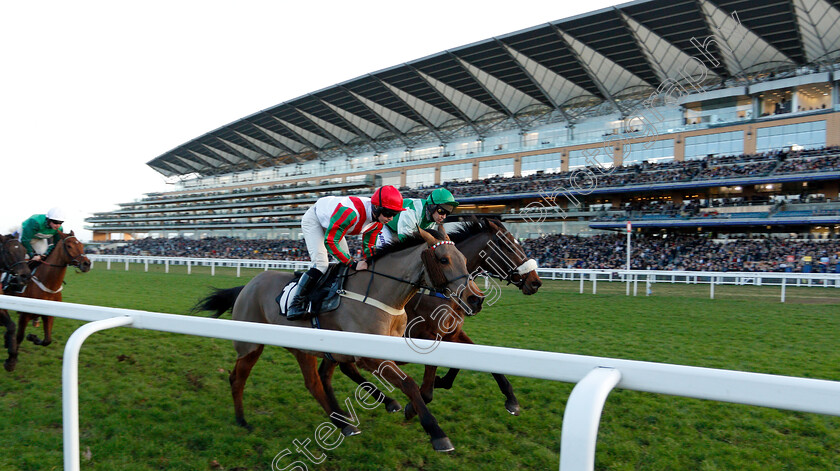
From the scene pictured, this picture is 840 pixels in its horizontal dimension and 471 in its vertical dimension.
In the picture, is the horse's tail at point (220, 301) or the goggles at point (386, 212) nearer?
the goggles at point (386, 212)

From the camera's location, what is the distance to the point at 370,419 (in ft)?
9.87

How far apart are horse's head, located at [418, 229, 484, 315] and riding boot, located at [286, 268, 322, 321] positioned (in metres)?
0.72

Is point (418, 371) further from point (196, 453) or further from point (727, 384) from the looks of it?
point (727, 384)

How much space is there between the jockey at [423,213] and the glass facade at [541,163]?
23.4 meters

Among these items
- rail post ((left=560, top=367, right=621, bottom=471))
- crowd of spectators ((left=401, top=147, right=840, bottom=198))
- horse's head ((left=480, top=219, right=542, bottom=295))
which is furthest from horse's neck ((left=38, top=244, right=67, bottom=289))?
crowd of spectators ((left=401, top=147, right=840, bottom=198))

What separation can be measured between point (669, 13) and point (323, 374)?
22.5 meters

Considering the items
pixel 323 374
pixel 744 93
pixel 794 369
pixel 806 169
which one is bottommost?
pixel 794 369

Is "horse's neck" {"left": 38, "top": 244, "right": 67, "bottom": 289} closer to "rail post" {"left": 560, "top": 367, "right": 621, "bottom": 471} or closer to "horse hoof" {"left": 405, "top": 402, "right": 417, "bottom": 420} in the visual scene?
"horse hoof" {"left": 405, "top": 402, "right": 417, "bottom": 420}

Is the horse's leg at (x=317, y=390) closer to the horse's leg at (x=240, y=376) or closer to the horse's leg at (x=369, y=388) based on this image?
the horse's leg at (x=369, y=388)

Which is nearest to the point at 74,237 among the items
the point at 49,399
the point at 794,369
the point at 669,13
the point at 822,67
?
the point at 49,399

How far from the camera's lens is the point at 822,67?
20.1 metres

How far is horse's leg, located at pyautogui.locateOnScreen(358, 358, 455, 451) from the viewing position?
2201 mm

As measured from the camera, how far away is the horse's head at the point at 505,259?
373 cm

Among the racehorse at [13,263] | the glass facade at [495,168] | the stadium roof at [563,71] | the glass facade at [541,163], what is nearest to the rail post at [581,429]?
the racehorse at [13,263]
